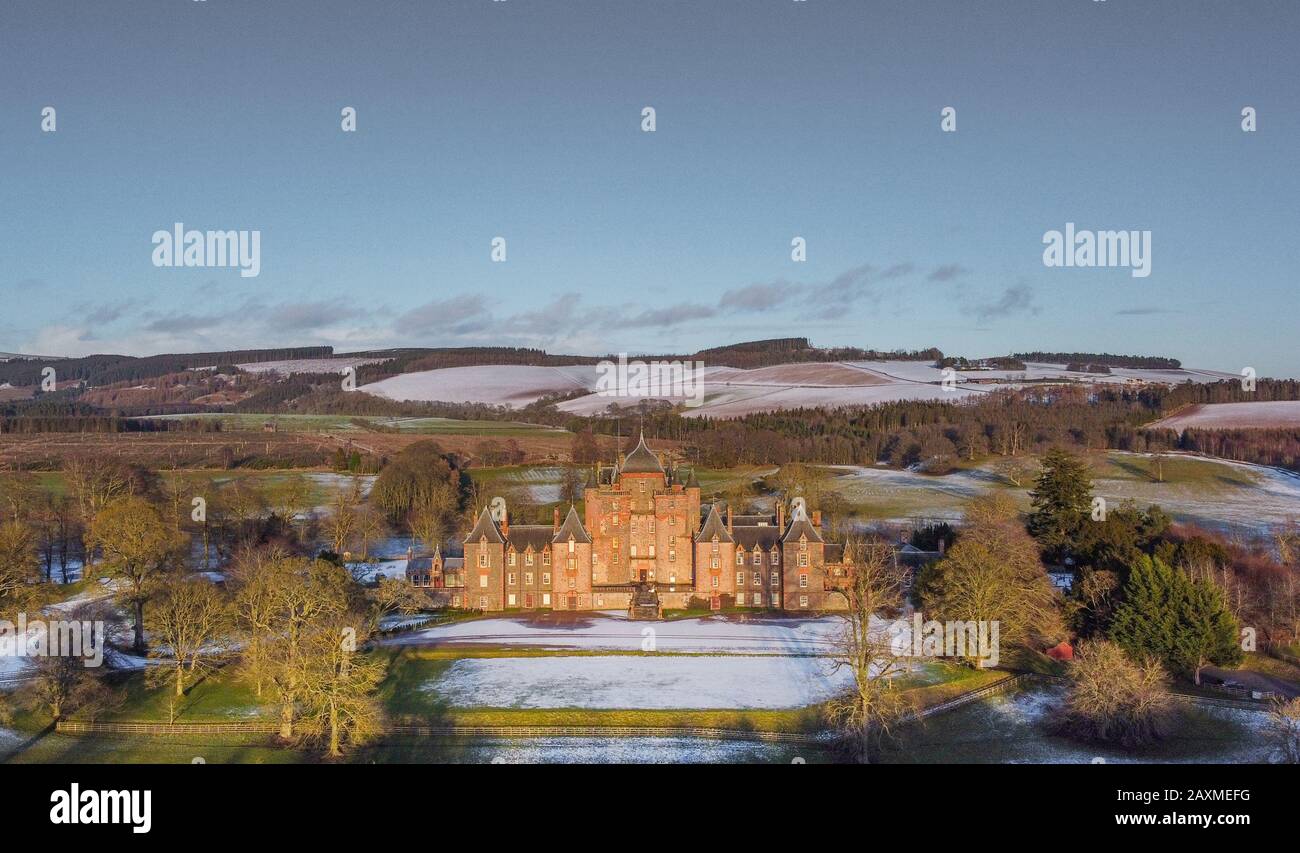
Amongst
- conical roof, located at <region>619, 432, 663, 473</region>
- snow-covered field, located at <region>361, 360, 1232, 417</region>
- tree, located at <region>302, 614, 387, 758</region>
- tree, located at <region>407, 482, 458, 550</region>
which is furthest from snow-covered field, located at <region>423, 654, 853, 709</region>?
snow-covered field, located at <region>361, 360, 1232, 417</region>

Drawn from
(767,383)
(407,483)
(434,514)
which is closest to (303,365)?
(767,383)

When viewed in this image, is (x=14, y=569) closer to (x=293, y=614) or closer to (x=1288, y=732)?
(x=293, y=614)

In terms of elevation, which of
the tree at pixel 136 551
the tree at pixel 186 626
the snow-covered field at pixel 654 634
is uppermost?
the tree at pixel 136 551

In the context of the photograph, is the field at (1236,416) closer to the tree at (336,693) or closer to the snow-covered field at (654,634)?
the snow-covered field at (654,634)

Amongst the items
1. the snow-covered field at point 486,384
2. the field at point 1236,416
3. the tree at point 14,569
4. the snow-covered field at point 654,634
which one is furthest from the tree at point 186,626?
the snow-covered field at point 486,384

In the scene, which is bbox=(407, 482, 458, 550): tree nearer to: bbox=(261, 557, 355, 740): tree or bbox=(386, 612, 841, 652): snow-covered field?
bbox=(386, 612, 841, 652): snow-covered field

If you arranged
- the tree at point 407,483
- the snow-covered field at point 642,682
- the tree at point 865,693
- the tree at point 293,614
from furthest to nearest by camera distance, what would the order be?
the tree at point 407,483 < the snow-covered field at point 642,682 < the tree at point 293,614 < the tree at point 865,693
